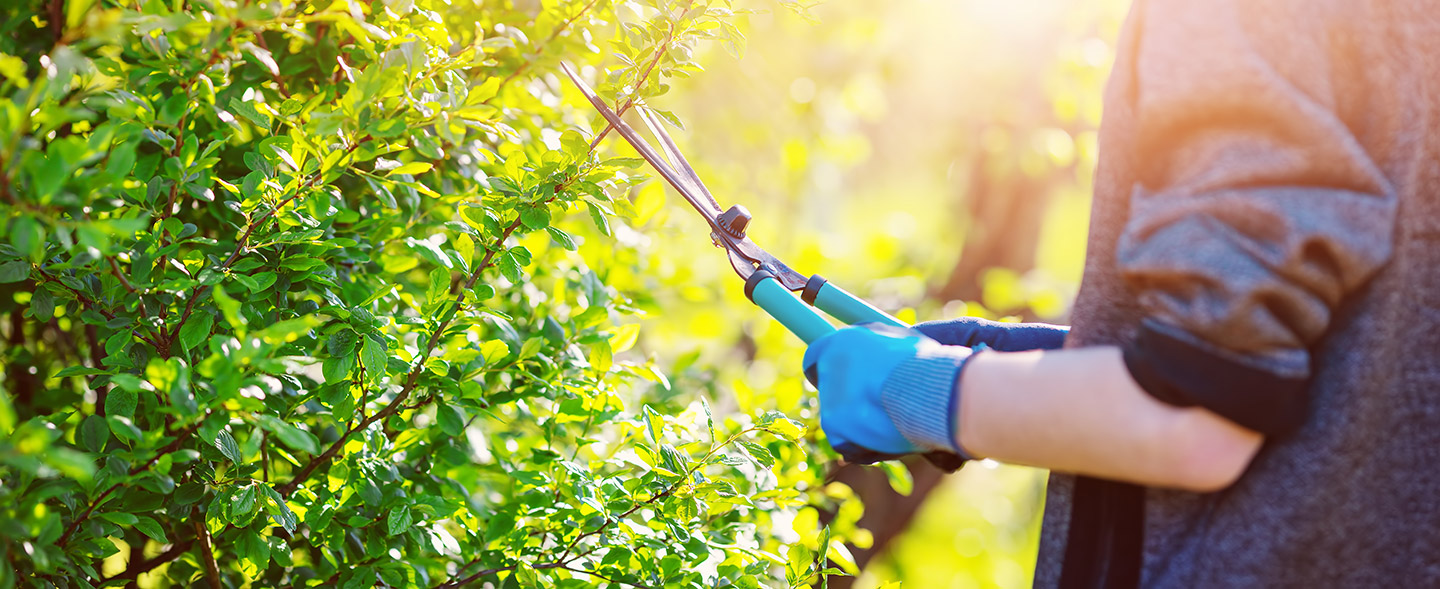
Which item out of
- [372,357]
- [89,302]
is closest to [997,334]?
[372,357]

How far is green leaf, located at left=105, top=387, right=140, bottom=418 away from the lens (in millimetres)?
1290

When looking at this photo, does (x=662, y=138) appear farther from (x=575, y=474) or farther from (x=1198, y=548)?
(x=1198, y=548)

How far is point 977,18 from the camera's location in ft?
22.5

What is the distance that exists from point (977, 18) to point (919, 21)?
1.47 ft

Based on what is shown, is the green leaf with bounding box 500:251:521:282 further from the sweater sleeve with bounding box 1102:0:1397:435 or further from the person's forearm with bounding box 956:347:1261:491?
the sweater sleeve with bounding box 1102:0:1397:435

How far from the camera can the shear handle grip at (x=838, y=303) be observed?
140 cm

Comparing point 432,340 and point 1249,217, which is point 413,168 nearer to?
point 432,340

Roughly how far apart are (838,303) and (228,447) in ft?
3.05

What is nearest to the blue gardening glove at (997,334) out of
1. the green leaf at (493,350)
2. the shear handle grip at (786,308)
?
the shear handle grip at (786,308)

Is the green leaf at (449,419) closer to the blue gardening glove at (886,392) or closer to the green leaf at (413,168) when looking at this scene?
the green leaf at (413,168)

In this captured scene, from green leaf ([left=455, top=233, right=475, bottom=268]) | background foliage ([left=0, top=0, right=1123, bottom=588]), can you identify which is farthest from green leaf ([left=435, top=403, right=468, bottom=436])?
green leaf ([left=455, top=233, right=475, bottom=268])

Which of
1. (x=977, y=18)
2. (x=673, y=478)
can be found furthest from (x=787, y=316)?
(x=977, y=18)

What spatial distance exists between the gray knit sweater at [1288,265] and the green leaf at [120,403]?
1.30m

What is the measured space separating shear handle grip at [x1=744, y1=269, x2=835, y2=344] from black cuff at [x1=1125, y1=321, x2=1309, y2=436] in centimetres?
46
